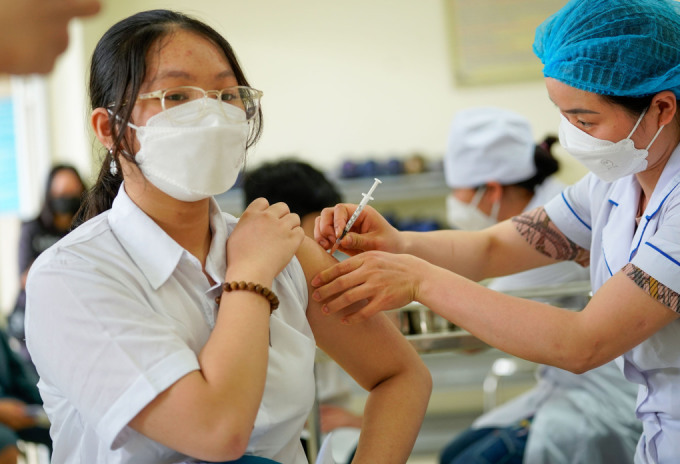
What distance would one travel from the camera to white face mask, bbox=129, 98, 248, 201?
1238 millimetres

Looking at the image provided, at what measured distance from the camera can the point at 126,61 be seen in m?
1.26

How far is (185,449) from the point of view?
1.10m

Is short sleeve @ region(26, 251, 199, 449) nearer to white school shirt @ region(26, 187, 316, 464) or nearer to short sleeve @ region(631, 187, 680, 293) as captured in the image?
white school shirt @ region(26, 187, 316, 464)

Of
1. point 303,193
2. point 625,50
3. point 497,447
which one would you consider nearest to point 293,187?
point 303,193

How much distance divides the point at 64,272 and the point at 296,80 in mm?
4168

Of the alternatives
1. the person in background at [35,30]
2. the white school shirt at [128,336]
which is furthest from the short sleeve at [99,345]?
the person in background at [35,30]

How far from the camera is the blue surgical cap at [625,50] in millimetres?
1457

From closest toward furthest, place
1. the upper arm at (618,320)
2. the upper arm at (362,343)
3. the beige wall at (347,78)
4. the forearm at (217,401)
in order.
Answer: the forearm at (217,401) < the upper arm at (618,320) < the upper arm at (362,343) < the beige wall at (347,78)

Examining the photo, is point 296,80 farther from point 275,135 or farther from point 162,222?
point 162,222

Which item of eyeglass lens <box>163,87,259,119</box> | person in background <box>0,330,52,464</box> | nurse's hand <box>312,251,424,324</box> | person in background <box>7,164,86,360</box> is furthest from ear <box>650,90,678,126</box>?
person in background <box>7,164,86,360</box>

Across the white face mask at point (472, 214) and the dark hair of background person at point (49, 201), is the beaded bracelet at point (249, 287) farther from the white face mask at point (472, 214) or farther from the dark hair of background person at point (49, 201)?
the dark hair of background person at point (49, 201)

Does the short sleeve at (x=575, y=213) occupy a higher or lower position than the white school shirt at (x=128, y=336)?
lower

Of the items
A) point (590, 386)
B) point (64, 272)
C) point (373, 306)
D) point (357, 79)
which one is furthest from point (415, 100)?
point (64, 272)

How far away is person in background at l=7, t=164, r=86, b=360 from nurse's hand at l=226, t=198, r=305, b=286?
9.75 feet
